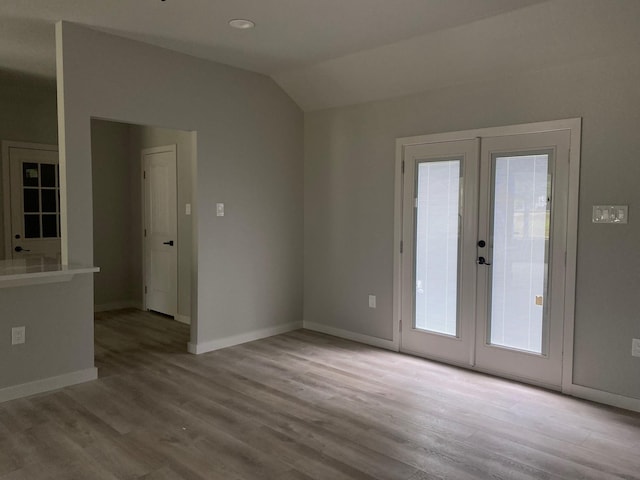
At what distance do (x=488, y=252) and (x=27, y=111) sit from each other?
525cm

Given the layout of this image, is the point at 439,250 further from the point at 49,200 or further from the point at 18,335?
the point at 49,200

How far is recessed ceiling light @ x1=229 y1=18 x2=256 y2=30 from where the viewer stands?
3.43 meters

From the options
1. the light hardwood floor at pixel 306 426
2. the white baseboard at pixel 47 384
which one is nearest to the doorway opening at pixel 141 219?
the light hardwood floor at pixel 306 426

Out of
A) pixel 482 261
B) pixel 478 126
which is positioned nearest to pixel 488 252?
pixel 482 261

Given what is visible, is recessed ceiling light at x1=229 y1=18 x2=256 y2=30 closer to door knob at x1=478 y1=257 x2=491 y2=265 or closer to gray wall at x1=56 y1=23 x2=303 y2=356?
gray wall at x1=56 y1=23 x2=303 y2=356

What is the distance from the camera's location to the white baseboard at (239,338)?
450cm

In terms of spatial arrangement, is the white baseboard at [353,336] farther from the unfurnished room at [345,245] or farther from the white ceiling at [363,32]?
the white ceiling at [363,32]

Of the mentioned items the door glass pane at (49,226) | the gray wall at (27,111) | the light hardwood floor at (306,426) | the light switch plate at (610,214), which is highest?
the gray wall at (27,111)

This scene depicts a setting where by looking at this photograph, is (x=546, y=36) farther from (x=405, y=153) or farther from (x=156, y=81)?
(x=156, y=81)

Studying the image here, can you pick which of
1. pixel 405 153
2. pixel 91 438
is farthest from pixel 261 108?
pixel 91 438

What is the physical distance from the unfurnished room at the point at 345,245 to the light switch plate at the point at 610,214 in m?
0.01

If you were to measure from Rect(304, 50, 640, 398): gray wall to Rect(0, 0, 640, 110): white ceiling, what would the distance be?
0.61ft

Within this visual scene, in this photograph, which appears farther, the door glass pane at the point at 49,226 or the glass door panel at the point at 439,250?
the door glass pane at the point at 49,226

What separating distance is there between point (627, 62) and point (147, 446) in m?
3.92
